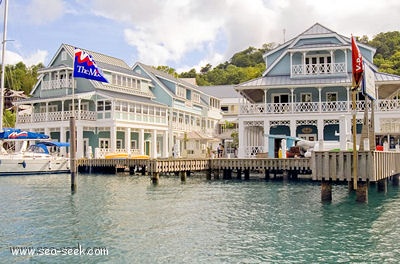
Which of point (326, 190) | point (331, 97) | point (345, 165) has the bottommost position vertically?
point (326, 190)

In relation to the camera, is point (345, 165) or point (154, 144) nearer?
point (345, 165)

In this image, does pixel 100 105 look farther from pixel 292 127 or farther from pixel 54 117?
pixel 292 127

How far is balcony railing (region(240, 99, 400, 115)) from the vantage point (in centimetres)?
3550

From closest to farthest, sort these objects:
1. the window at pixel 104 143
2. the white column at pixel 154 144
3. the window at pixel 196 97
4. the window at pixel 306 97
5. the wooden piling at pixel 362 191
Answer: the wooden piling at pixel 362 191, the window at pixel 306 97, the window at pixel 104 143, the white column at pixel 154 144, the window at pixel 196 97

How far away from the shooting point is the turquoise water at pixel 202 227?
11.2 metres

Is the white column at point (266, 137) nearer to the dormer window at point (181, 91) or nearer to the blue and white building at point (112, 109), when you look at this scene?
the blue and white building at point (112, 109)

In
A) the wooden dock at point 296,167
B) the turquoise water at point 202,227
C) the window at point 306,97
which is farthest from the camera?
the window at point 306,97

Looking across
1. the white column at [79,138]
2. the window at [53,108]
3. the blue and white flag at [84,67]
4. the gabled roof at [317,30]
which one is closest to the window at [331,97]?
the gabled roof at [317,30]

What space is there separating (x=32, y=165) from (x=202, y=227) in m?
27.9

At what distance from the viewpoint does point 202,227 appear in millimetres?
14641

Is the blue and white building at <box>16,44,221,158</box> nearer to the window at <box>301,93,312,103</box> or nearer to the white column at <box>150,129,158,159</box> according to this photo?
the white column at <box>150,129,158,159</box>

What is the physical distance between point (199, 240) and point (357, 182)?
9174mm

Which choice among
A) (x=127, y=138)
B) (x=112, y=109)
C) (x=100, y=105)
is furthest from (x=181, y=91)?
(x=112, y=109)

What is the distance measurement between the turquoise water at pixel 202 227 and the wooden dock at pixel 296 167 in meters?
1.19
